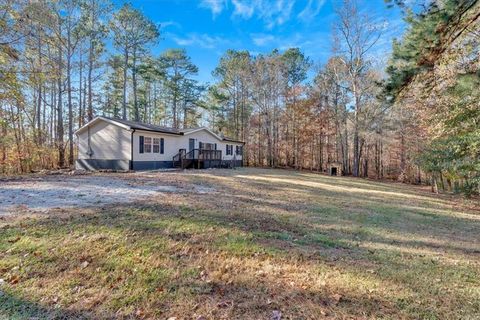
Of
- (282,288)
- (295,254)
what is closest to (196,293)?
(282,288)

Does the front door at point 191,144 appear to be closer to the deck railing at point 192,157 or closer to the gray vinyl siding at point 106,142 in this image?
the deck railing at point 192,157

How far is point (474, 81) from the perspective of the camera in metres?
4.65

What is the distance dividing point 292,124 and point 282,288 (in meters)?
28.5

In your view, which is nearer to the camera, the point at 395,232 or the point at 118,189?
the point at 395,232

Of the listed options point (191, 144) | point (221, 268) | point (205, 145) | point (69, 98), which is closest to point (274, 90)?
point (205, 145)

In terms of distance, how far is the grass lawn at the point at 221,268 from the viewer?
2.60 m

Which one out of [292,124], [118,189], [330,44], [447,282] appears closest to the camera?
[447,282]

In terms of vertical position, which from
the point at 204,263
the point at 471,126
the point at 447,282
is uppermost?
the point at 471,126

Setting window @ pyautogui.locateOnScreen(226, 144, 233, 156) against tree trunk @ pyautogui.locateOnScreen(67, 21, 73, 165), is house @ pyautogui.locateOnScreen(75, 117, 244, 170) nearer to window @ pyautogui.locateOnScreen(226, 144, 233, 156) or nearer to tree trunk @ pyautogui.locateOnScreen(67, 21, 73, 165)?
tree trunk @ pyautogui.locateOnScreen(67, 21, 73, 165)

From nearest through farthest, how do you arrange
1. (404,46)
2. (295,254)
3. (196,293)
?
(196,293) < (295,254) < (404,46)

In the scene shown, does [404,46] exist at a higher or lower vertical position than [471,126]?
higher

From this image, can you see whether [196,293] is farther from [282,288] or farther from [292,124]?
[292,124]

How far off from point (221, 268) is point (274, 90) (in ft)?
89.8

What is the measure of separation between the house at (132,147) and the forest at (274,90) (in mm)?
2973
